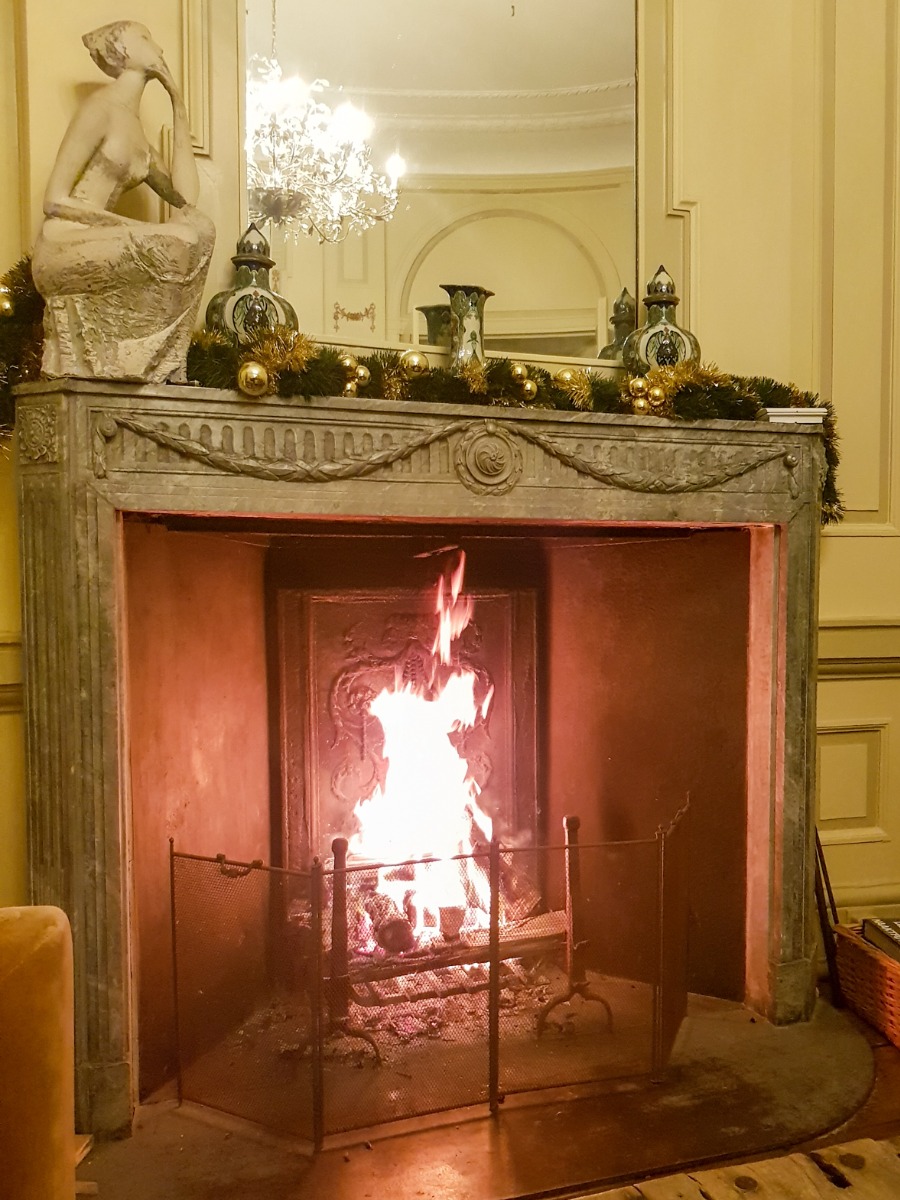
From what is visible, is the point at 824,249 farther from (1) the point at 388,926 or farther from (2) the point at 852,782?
(1) the point at 388,926

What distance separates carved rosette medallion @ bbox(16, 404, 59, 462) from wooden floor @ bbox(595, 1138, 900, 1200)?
1.84m

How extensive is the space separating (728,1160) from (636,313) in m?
2.35

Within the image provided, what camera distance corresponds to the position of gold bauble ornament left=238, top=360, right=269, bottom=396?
7.07 ft

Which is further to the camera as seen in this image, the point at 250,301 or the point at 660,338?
the point at 660,338

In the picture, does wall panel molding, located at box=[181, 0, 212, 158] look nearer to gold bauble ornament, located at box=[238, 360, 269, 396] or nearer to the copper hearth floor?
gold bauble ornament, located at box=[238, 360, 269, 396]

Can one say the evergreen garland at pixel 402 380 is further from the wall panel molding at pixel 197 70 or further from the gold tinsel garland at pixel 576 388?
the wall panel molding at pixel 197 70

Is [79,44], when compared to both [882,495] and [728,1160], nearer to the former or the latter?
[882,495]

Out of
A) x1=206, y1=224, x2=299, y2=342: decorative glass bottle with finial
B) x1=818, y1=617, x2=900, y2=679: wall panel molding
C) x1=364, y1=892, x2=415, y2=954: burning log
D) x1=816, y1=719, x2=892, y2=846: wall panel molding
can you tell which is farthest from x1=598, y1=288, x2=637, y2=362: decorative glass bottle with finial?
x1=364, y1=892, x2=415, y2=954: burning log

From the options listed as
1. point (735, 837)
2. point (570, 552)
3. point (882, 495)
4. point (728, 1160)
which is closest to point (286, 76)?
point (570, 552)

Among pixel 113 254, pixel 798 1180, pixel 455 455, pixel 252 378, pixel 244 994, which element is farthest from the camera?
pixel 244 994

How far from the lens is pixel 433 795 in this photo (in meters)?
3.05

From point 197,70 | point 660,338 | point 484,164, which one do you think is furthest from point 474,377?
point 197,70

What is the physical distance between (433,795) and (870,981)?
1412 millimetres

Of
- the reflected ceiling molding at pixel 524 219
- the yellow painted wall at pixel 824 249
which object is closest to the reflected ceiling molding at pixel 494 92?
the yellow painted wall at pixel 824 249
